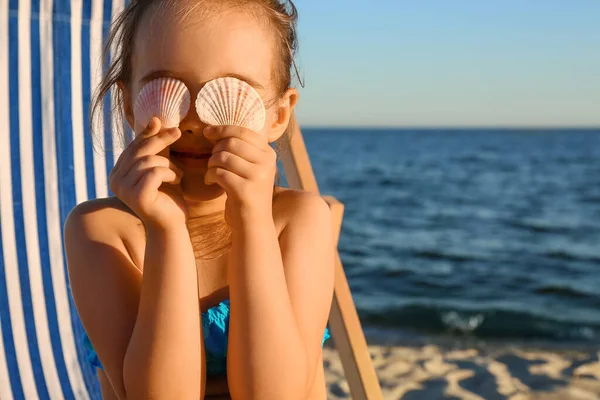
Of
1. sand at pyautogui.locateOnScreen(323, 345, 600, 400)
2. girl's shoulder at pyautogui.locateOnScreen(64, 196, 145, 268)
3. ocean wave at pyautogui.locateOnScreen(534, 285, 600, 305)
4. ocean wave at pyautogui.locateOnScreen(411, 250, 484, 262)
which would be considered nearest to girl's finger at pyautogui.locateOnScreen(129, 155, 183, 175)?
girl's shoulder at pyautogui.locateOnScreen(64, 196, 145, 268)

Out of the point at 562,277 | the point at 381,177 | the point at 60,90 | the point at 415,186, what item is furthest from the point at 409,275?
the point at 381,177

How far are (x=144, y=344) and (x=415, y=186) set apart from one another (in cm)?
2058

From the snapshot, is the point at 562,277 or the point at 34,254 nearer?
the point at 34,254

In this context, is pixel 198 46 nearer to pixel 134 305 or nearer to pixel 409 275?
pixel 134 305

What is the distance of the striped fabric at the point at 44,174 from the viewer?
7.29 ft


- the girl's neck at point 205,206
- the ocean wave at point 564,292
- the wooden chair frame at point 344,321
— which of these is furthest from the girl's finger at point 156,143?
the ocean wave at point 564,292

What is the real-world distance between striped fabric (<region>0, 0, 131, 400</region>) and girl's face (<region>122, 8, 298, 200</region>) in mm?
1014

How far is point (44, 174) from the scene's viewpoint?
243 cm

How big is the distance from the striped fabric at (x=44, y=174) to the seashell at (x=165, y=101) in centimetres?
110


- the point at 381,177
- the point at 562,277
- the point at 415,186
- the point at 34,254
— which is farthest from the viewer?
the point at 381,177

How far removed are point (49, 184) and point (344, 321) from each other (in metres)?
1.07

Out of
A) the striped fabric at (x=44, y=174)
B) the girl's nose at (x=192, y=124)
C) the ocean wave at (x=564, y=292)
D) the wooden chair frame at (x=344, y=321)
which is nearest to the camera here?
the girl's nose at (x=192, y=124)

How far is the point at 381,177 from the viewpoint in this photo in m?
25.3

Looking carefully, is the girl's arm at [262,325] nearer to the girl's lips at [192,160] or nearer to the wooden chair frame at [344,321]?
the girl's lips at [192,160]
